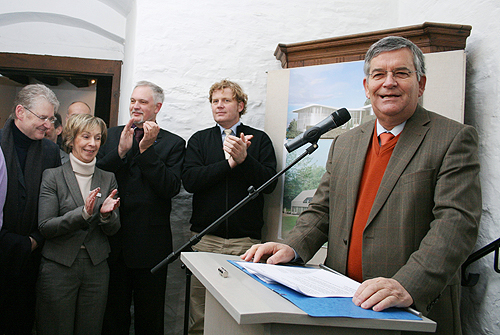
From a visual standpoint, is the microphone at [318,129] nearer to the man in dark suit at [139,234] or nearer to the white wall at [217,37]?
the man in dark suit at [139,234]

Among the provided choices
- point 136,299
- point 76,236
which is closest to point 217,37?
point 76,236

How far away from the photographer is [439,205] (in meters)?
1.43

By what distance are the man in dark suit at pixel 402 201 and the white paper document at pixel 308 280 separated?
106mm

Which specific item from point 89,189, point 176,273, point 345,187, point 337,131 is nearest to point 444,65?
point 337,131

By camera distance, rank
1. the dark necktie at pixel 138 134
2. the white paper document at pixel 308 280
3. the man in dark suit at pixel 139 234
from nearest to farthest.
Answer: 1. the white paper document at pixel 308 280
2. the man in dark suit at pixel 139 234
3. the dark necktie at pixel 138 134

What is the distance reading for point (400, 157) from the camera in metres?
1.57

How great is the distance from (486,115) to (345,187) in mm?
1322

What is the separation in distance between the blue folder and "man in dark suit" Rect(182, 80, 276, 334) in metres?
1.78

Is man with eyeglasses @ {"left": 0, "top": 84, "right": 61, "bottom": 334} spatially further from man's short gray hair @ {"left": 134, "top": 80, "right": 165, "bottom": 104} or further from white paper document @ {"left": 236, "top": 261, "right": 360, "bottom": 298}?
white paper document @ {"left": 236, "top": 261, "right": 360, "bottom": 298}

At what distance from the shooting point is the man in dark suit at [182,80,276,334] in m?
2.94

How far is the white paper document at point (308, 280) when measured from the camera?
1.08 metres

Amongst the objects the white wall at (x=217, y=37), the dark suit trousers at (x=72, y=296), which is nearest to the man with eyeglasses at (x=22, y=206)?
the dark suit trousers at (x=72, y=296)

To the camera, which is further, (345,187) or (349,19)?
(349,19)

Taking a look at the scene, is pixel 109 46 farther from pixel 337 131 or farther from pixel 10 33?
pixel 337 131
